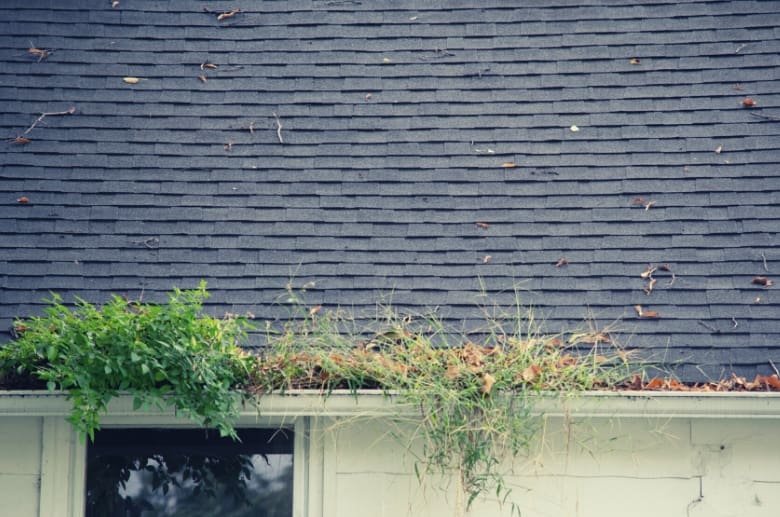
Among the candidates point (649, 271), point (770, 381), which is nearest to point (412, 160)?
point (649, 271)

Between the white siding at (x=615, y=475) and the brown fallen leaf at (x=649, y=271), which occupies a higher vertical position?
the brown fallen leaf at (x=649, y=271)

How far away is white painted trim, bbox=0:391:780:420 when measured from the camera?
533 centimetres

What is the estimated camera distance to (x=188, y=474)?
5.82m

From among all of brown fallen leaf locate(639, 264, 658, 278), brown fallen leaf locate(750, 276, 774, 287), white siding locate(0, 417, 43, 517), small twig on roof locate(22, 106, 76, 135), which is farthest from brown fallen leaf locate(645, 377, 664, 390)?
small twig on roof locate(22, 106, 76, 135)

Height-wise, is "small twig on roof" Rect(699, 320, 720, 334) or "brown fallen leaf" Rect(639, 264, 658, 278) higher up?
"brown fallen leaf" Rect(639, 264, 658, 278)

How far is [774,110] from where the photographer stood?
263 inches

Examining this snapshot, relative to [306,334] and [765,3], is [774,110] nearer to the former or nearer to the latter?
[765,3]

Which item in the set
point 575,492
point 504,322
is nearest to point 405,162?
point 504,322

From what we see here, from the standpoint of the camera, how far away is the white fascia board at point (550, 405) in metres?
5.33

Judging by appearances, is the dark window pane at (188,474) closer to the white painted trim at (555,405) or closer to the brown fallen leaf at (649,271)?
the white painted trim at (555,405)

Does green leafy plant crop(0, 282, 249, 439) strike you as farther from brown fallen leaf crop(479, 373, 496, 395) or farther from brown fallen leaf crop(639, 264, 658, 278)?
brown fallen leaf crop(639, 264, 658, 278)

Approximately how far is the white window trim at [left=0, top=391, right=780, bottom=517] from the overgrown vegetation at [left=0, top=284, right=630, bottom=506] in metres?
0.08

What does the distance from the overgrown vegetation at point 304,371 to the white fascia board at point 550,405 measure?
0.22 ft

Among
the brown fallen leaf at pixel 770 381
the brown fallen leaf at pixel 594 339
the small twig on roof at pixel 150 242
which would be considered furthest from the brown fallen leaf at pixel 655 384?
the small twig on roof at pixel 150 242
